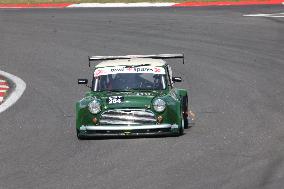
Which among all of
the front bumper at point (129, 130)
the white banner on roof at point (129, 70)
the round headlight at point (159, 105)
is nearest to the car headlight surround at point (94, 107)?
the front bumper at point (129, 130)

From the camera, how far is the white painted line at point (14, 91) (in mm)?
23006

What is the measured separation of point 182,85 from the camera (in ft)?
86.0

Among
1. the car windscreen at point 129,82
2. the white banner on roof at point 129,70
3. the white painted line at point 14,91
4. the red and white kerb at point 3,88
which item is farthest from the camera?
the red and white kerb at point 3,88

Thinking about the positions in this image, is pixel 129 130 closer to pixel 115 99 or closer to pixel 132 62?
pixel 115 99

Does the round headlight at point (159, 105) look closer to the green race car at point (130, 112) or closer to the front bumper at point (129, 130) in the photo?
the green race car at point (130, 112)

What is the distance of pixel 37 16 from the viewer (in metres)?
42.3

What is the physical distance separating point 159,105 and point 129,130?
72 centimetres

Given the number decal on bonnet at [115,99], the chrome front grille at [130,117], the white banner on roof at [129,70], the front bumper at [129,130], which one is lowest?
the front bumper at [129,130]

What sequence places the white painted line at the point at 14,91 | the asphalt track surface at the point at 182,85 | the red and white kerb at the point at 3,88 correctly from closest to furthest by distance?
1. the asphalt track surface at the point at 182,85
2. the white painted line at the point at 14,91
3. the red and white kerb at the point at 3,88

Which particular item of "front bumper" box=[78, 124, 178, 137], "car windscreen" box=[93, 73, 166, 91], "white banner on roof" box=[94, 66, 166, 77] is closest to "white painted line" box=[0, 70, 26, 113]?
"white banner on roof" box=[94, 66, 166, 77]

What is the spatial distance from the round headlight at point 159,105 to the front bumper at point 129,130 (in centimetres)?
30

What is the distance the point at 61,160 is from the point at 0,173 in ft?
4.24

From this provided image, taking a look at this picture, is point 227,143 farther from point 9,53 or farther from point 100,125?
point 9,53

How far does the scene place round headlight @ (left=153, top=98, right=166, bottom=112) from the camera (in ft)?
58.6
